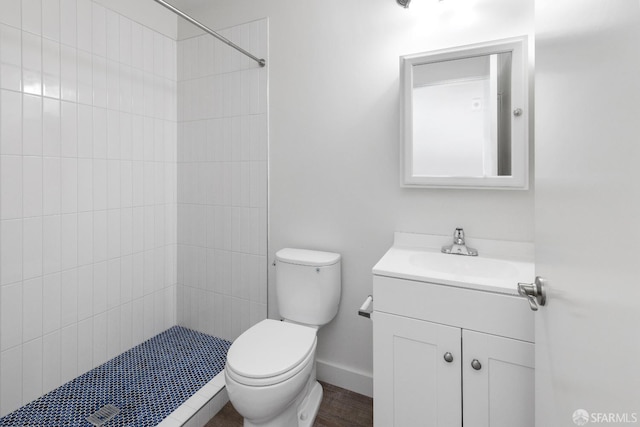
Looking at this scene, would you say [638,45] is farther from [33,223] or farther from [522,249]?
[33,223]

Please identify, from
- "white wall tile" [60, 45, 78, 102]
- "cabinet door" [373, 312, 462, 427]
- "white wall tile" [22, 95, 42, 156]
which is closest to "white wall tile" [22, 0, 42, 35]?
"white wall tile" [60, 45, 78, 102]

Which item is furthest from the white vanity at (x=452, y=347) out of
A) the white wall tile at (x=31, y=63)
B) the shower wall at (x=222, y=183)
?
the white wall tile at (x=31, y=63)

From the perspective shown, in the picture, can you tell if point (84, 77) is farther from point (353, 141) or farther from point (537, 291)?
point (537, 291)

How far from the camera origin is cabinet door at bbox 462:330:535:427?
3.35 ft

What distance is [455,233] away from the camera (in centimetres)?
146

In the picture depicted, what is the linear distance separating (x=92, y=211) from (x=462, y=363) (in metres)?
2.01

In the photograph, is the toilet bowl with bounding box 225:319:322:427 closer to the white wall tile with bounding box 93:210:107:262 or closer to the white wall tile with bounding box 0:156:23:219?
the white wall tile with bounding box 93:210:107:262

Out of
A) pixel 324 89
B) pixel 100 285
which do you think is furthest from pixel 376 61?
pixel 100 285

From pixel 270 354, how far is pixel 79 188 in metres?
1.39

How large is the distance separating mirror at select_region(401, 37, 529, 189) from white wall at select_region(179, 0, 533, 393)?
10cm

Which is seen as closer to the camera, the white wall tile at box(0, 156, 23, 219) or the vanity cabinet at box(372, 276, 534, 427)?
the vanity cabinet at box(372, 276, 534, 427)

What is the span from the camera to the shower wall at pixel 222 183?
6.47ft

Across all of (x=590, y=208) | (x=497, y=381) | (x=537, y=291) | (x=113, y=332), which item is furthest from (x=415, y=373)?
(x=113, y=332)

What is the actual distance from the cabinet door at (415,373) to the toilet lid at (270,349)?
0.33m
